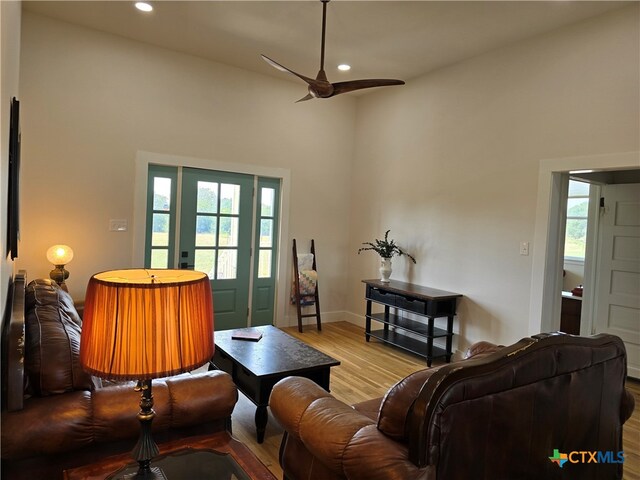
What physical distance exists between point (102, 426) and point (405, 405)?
1245 millimetres

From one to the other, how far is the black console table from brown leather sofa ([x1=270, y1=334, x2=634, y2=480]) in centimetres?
238

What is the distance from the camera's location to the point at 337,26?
12.8 feet

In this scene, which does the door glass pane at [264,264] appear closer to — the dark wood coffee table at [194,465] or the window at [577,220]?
the dark wood coffee table at [194,465]

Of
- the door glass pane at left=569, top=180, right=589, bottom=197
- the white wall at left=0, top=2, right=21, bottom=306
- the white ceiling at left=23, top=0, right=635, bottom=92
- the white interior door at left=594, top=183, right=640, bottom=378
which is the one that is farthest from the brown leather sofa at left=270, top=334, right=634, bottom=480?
the door glass pane at left=569, top=180, right=589, bottom=197

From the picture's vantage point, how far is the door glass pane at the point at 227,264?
5.15 m

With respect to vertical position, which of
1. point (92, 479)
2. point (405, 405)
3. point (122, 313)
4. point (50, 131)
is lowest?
point (92, 479)

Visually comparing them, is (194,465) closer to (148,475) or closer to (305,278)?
(148,475)

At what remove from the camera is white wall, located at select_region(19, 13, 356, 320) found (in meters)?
4.05

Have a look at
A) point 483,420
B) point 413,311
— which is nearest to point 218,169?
point 413,311

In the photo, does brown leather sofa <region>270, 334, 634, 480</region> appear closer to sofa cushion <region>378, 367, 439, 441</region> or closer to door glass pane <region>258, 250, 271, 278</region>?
sofa cushion <region>378, 367, 439, 441</region>

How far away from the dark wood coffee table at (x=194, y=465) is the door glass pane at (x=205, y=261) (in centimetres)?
351

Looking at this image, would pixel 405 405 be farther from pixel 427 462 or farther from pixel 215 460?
pixel 215 460

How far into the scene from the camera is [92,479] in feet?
4.60

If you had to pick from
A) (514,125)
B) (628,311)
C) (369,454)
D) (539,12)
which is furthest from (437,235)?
(369,454)
